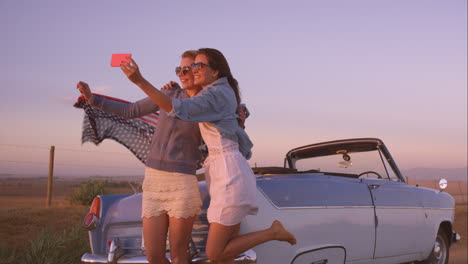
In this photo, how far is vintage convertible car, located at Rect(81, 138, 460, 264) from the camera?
3674 mm

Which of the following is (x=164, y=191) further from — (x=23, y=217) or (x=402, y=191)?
(x=23, y=217)

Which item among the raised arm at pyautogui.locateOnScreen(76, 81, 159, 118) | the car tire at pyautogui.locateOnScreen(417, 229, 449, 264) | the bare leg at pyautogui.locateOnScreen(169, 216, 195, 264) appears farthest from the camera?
the car tire at pyautogui.locateOnScreen(417, 229, 449, 264)

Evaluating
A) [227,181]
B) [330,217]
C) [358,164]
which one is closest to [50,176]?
[358,164]

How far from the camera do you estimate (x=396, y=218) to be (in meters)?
5.06

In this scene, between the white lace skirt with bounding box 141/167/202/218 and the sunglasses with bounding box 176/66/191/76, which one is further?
the sunglasses with bounding box 176/66/191/76

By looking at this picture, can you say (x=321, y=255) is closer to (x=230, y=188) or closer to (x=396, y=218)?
(x=396, y=218)

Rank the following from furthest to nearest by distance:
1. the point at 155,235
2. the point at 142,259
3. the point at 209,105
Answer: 1. the point at 142,259
2. the point at 155,235
3. the point at 209,105

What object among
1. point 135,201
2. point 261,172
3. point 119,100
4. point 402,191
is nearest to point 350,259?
point 261,172

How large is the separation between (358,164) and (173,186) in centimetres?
350

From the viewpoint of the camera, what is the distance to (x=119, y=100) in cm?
357

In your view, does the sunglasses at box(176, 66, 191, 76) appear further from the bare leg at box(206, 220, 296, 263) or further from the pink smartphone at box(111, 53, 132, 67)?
the bare leg at box(206, 220, 296, 263)

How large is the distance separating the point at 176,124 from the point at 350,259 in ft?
7.14

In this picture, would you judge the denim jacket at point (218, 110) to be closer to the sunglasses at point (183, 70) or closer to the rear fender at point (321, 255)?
the sunglasses at point (183, 70)

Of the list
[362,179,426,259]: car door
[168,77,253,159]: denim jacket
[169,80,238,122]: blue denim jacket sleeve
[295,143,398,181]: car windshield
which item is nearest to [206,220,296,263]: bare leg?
[168,77,253,159]: denim jacket
